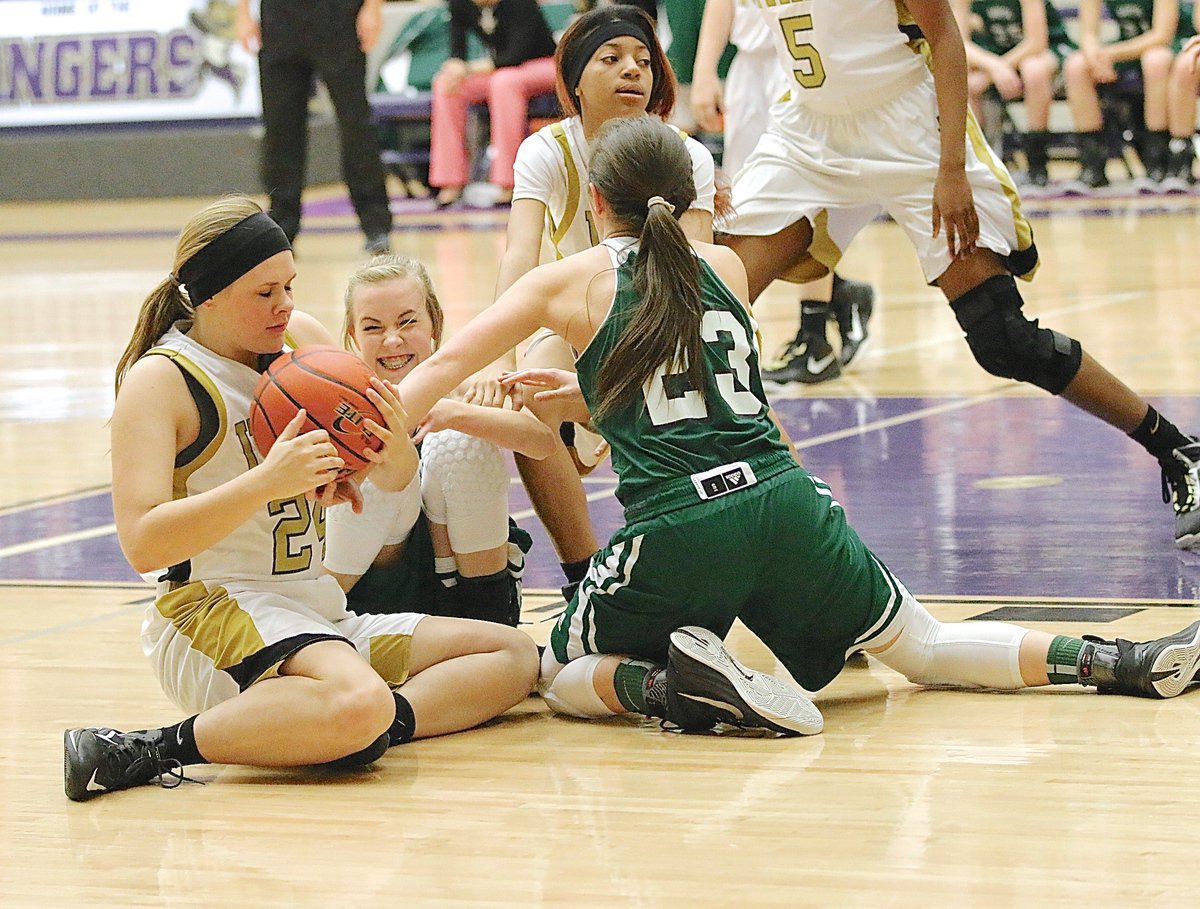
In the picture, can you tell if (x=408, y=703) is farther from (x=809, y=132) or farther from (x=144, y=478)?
(x=809, y=132)

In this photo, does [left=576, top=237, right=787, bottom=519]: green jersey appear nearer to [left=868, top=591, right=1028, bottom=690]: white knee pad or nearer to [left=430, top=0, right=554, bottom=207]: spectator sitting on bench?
[left=868, top=591, right=1028, bottom=690]: white knee pad

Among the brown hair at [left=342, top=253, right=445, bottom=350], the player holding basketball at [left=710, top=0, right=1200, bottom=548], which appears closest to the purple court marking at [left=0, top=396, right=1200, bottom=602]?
the player holding basketball at [left=710, top=0, right=1200, bottom=548]

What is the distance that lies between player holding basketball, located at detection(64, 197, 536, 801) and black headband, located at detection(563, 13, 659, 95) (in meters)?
1.13

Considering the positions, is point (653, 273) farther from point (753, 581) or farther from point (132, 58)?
point (132, 58)

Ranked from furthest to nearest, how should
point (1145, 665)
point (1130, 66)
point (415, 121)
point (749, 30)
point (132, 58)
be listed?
point (132, 58)
point (415, 121)
point (1130, 66)
point (749, 30)
point (1145, 665)

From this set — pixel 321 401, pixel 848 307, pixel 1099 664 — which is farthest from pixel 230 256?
pixel 848 307

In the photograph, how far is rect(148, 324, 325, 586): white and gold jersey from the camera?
9.98 feet

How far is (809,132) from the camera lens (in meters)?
4.96

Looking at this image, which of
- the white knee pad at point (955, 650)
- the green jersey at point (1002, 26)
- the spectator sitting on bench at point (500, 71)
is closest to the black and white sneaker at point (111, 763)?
the white knee pad at point (955, 650)

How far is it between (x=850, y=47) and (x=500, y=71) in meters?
9.80

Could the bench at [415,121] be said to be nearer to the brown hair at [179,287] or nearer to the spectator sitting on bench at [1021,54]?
the spectator sitting on bench at [1021,54]

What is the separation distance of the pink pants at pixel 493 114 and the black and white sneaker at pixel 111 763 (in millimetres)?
10834

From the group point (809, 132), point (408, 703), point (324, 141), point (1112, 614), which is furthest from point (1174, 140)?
point (408, 703)

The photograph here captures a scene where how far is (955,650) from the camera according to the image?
10.8 ft
